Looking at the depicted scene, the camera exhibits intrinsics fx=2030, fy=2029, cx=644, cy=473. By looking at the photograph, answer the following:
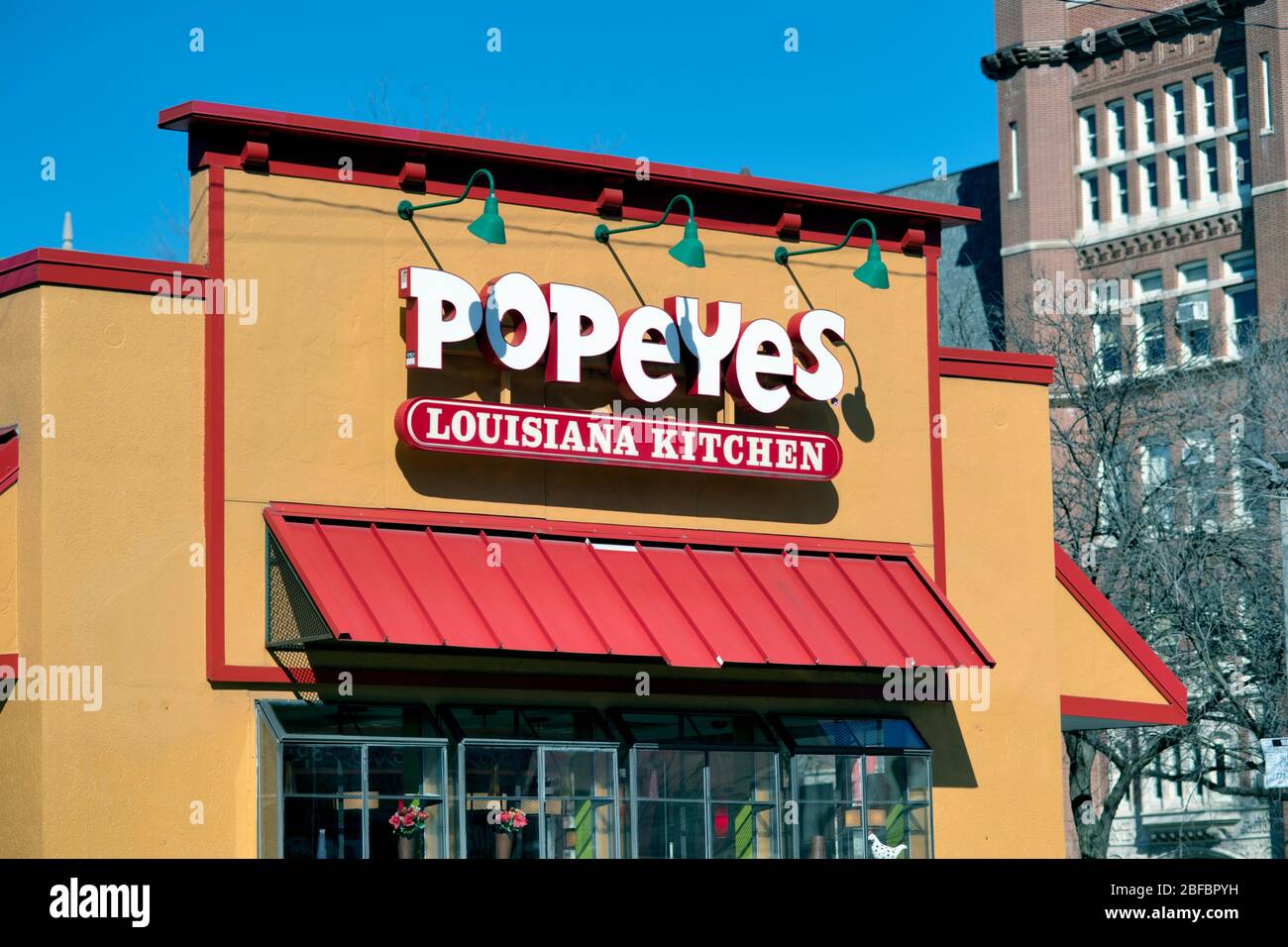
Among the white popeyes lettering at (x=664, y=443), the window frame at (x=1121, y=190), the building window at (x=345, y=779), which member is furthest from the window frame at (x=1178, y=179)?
the building window at (x=345, y=779)

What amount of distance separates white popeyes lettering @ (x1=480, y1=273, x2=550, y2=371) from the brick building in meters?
35.4

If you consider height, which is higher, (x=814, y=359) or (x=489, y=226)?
(x=489, y=226)

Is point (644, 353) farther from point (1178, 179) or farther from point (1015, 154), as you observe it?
point (1015, 154)

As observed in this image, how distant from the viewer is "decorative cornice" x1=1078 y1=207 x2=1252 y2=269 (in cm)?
6078

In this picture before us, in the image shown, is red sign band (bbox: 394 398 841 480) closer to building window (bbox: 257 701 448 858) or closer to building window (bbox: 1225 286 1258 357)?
building window (bbox: 257 701 448 858)

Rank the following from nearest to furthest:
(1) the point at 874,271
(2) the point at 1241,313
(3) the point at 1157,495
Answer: (1) the point at 874,271 → (3) the point at 1157,495 → (2) the point at 1241,313

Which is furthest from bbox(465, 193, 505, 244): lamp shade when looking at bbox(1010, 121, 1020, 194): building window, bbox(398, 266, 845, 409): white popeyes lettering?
bbox(1010, 121, 1020, 194): building window

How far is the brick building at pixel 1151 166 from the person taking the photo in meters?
58.6

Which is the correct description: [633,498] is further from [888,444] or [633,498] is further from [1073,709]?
[1073,709]

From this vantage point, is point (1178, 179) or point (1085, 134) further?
point (1085, 134)

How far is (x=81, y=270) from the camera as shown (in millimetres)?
19500

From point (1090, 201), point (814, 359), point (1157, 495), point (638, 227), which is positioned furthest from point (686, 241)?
point (1090, 201)

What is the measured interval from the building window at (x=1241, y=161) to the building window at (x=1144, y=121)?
9.72 feet

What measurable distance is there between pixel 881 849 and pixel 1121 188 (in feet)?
148
